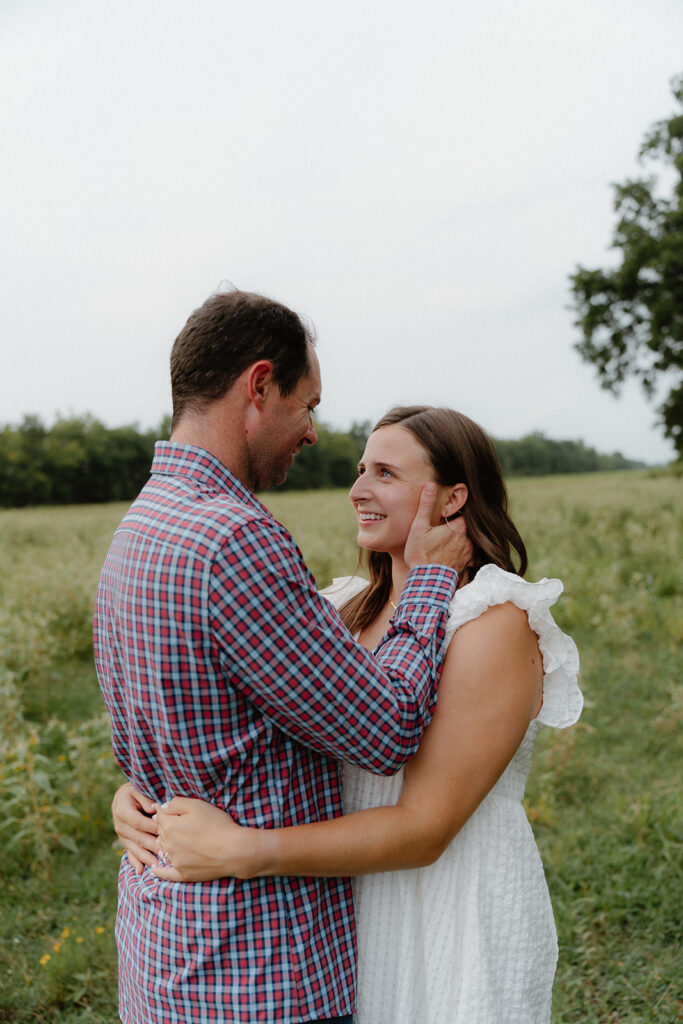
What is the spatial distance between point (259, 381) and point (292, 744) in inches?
28.1

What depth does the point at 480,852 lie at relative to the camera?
1.85 metres

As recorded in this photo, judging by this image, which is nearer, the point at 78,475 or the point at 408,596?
the point at 408,596

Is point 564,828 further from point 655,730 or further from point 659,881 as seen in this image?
point 655,730

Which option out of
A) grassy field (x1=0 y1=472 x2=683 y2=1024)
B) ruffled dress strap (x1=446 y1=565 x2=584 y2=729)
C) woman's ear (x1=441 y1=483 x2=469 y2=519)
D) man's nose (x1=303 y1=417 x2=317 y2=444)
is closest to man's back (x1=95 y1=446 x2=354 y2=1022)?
man's nose (x1=303 y1=417 x2=317 y2=444)

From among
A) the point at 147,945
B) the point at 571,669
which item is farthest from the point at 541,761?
the point at 147,945

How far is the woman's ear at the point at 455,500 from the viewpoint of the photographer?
220 cm

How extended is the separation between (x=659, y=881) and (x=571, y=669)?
278 cm

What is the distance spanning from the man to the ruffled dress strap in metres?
0.13

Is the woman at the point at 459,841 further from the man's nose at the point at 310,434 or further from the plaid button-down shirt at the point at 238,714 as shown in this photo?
the man's nose at the point at 310,434

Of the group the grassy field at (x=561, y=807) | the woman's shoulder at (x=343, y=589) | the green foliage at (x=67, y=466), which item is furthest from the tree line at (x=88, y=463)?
→ the woman's shoulder at (x=343, y=589)

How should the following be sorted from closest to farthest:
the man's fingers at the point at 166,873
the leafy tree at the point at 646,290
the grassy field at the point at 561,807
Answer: the man's fingers at the point at 166,873, the grassy field at the point at 561,807, the leafy tree at the point at 646,290

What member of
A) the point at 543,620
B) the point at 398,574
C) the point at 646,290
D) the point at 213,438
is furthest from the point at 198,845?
the point at 646,290

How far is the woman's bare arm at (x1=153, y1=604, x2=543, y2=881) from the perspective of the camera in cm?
151

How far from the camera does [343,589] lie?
8.63 ft
